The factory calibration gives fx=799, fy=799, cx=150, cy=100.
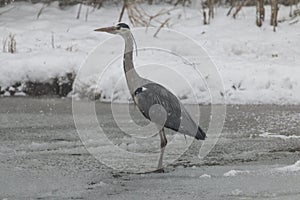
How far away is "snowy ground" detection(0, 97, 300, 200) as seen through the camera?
7.30 metres

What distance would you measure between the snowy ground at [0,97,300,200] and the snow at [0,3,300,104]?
114 centimetres

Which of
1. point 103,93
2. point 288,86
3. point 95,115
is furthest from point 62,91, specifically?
point 288,86

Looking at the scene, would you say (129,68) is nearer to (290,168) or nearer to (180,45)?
(290,168)

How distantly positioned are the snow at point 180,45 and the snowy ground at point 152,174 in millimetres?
1140

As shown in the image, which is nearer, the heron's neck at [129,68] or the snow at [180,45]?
the heron's neck at [129,68]

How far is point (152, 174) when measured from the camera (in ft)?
26.6

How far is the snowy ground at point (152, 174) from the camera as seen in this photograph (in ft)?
24.0

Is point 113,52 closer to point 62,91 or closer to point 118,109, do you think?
point 62,91

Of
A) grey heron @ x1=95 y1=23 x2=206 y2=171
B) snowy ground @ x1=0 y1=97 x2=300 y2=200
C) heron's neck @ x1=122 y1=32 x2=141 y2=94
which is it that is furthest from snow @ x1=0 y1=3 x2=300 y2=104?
grey heron @ x1=95 y1=23 x2=206 y2=171

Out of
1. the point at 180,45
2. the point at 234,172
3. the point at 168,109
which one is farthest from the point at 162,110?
the point at 180,45

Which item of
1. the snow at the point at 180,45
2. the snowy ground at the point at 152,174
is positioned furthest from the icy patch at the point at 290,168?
the snow at the point at 180,45

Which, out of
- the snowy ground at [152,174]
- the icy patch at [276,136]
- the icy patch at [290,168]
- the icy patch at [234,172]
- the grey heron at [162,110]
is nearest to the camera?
the snowy ground at [152,174]

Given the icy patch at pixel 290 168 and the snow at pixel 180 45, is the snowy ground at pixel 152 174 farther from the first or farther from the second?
the snow at pixel 180 45

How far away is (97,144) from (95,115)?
1.75 m
